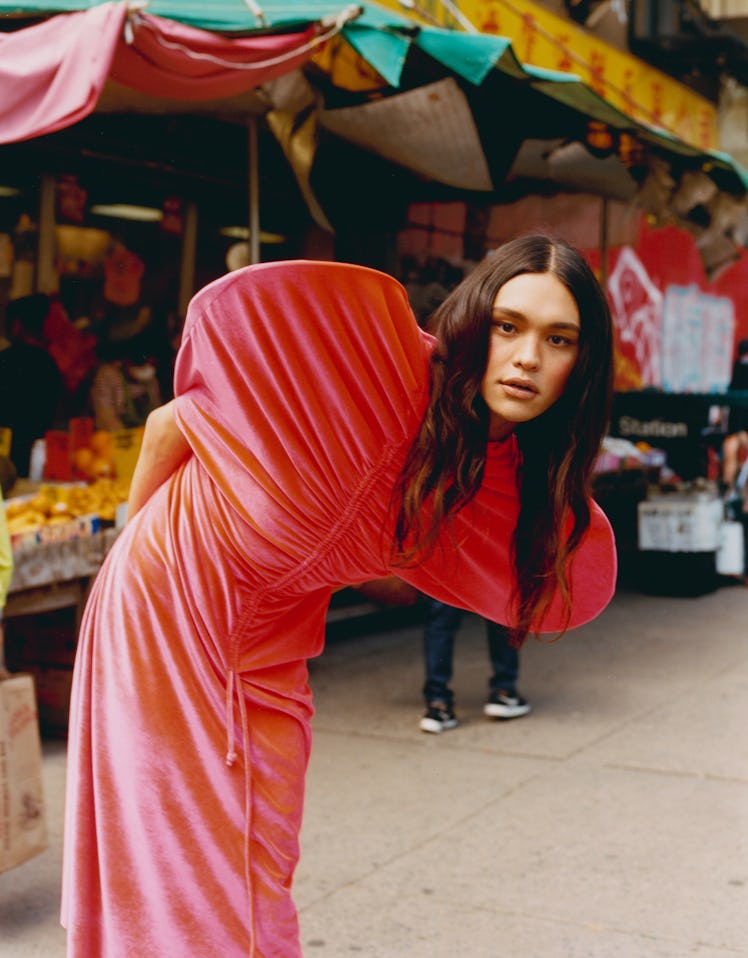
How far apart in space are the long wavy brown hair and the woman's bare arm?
0.43m

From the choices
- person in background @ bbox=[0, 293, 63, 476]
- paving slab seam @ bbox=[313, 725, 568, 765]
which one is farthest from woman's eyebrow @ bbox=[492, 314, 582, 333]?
person in background @ bbox=[0, 293, 63, 476]

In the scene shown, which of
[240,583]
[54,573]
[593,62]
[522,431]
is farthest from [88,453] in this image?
[593,62]

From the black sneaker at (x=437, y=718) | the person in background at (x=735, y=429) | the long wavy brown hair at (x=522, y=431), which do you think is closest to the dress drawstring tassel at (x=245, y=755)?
the long wavy brown hair at (x=522, y=431)

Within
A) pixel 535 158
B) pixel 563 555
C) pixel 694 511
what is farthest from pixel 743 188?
pixel 563 555

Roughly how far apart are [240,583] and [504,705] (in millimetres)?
4275

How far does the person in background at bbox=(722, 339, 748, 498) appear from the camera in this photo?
10836mm

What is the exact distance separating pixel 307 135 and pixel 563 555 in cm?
450

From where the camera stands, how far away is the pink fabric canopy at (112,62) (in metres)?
4.55

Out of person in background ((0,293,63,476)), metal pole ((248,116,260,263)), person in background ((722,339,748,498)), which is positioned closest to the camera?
person in background ((0,293,63,476))

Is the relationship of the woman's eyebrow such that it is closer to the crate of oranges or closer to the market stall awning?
the market stall awning

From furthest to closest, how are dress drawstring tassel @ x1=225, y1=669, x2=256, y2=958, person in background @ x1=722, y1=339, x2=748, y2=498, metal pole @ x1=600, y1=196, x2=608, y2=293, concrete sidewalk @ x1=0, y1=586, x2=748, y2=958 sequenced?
person in background @ x1=722, y1=339, x2=748, y2=498
metal pole @ x1=600, y1=196, x2=608, y2=293
concrete sidewalk @ x1=0, y1=586, x2=748, y2=958
dress drawstring tassel @ x1=225, y1=669, x2=256, y2=958

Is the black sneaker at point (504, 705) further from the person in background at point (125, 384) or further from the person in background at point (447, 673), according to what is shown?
the person in background at point (125, 384)

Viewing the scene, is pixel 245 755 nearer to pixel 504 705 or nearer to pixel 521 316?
pixel 521 316

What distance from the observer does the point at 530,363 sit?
2.02 m
